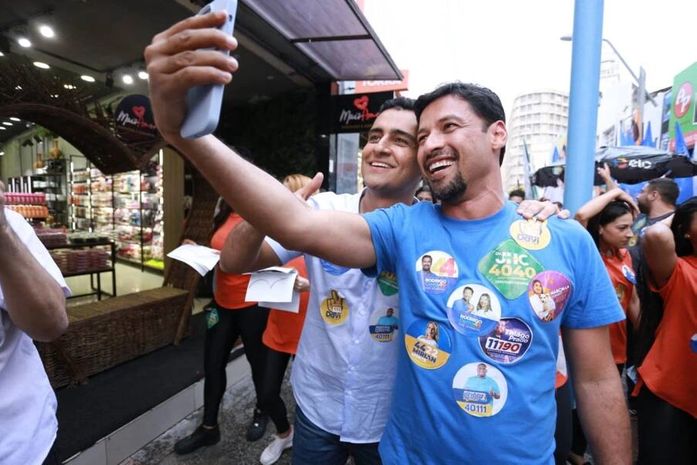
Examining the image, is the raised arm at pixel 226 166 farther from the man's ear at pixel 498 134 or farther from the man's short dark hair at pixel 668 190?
the man's short dark hair at pixel 668 190

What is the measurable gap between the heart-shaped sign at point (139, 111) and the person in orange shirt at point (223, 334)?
158 cm

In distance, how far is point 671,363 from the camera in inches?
74.5

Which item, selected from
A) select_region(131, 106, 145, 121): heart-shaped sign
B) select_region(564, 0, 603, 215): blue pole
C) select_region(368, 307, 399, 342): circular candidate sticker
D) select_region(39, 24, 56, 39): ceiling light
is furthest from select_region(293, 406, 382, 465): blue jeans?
select_region(39, 24, 56, 39): ceiling light

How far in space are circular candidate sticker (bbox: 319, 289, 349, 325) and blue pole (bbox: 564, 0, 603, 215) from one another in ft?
8.09

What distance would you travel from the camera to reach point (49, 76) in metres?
2.60

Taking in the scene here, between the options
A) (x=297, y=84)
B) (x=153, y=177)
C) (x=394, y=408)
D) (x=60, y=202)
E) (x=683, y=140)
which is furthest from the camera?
(x=60, y=202)

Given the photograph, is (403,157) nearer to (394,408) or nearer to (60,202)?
(394,408)

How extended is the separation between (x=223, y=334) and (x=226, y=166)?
2.22m

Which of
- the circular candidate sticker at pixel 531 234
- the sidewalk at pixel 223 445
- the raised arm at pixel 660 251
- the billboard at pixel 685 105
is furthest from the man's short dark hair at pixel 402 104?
the billboard at pixel 685 105

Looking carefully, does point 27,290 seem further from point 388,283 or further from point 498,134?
point 498,134

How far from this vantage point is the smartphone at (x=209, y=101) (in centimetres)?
63

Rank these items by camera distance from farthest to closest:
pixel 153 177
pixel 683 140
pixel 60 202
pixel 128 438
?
pixel 60 202 → pixel 153 177 → pixel 683 140 → pixel 128 438

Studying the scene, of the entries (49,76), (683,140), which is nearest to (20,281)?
(49,76)

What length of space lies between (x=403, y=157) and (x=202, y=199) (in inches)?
127
